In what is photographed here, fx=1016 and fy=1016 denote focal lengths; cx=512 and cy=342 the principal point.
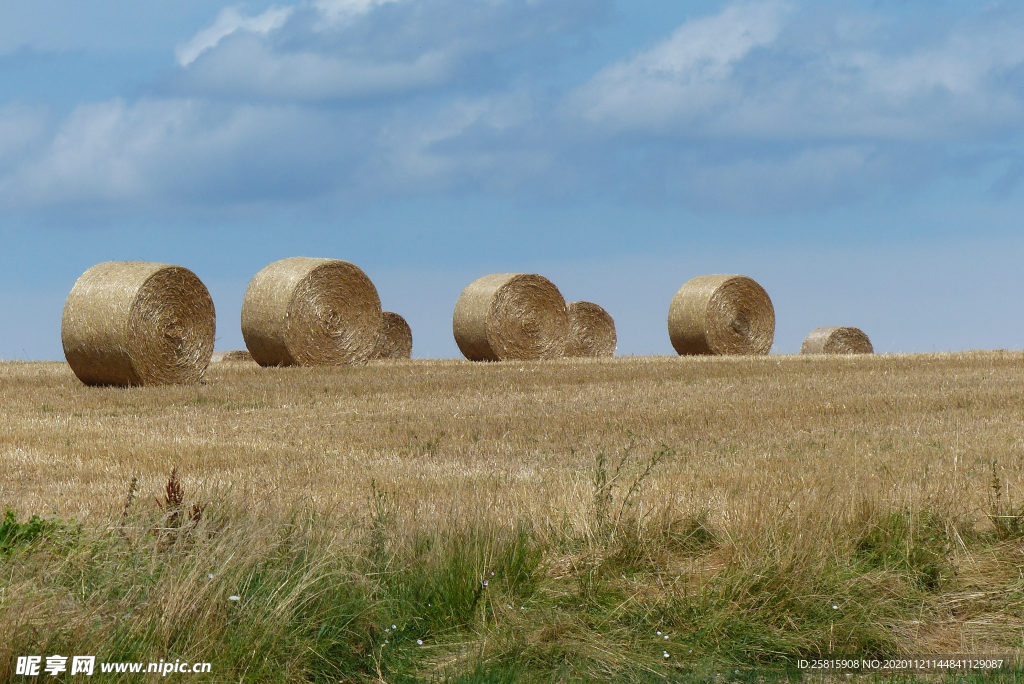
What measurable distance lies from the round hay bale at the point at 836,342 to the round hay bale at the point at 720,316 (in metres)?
3.56

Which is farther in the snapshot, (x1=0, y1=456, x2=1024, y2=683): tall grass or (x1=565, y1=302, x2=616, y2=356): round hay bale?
(x1=565, y1=302, x2=616, y2=356): round hay bale

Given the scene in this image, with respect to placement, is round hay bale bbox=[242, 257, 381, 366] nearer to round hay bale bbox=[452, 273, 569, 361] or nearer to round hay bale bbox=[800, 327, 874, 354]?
round hay bale bbox=[452, 273, 569, 361]

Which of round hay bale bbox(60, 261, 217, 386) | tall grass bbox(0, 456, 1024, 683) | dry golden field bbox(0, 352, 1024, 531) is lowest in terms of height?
tall grass bbox(0, 456, 1024, 683)

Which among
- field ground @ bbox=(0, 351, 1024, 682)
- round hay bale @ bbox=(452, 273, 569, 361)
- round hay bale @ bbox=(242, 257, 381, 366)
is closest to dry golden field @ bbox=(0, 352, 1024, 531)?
field ground @ bbox=(0, 351, 1024, 682)

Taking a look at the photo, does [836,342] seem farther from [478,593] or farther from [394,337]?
[478,593]

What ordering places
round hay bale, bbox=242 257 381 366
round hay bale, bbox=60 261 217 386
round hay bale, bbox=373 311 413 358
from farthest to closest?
round hay bale, bbox=373 311 413 358, round hay bale, bbox=242 257 381 366, round hay bale, bbox=60 261 217 386

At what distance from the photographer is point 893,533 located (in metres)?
6.39

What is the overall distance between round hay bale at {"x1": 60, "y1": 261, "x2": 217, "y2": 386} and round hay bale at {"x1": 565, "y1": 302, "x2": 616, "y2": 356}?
14.1 m

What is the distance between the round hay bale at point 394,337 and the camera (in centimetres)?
3016

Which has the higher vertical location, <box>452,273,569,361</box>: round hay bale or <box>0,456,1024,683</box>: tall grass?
<box>452,273,569,361</box>: round hay bale

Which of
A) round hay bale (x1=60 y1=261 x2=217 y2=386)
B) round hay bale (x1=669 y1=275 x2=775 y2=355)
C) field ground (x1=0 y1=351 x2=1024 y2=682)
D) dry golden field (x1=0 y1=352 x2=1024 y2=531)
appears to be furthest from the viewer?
round hay bale (x1=669 y1=275 x2=775 y2=355)

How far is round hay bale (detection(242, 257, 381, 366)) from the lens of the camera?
829 inches

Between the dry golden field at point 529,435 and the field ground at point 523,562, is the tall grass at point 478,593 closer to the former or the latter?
the field ground at point 523,562

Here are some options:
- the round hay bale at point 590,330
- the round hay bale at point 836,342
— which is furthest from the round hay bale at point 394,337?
the round hay bale at point 836,342
